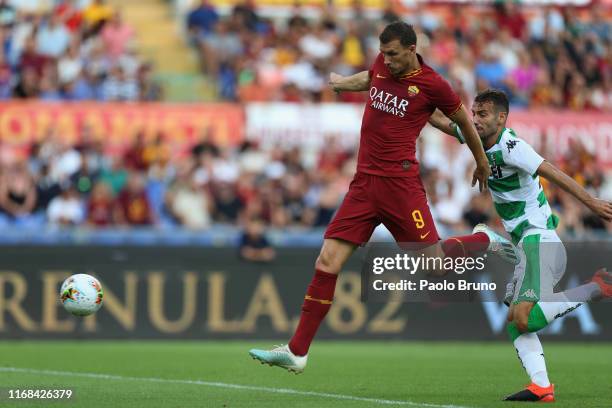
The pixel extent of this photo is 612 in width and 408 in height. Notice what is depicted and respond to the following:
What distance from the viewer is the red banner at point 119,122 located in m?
20.1

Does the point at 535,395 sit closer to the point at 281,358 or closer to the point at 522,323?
the point at 522,323

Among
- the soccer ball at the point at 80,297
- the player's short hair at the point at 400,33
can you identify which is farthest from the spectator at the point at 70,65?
the player's short hair at the point at 400,33

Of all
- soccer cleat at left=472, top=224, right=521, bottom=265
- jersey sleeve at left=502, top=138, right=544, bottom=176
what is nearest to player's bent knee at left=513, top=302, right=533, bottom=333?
soccer cleat at left=472, top=224, right=521, bottom=265

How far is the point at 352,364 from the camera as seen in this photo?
13.6 metres

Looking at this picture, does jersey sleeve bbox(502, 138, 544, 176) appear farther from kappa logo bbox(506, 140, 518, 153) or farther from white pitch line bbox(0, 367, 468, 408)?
white pitch line bbox(0, 367, 468, 408)

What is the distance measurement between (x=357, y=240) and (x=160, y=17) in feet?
49.9

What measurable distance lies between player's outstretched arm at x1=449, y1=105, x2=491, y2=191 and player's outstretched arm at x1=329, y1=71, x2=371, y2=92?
0.87m

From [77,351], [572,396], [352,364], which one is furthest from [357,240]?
[77,351]

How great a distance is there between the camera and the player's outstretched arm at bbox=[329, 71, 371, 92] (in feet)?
33.5

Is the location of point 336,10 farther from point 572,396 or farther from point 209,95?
point 572,396

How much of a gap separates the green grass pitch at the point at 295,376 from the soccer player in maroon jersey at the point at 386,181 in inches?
31.7

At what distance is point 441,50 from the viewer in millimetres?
23109

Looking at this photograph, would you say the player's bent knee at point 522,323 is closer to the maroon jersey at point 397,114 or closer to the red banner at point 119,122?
the maroon jersey at point 397,114
